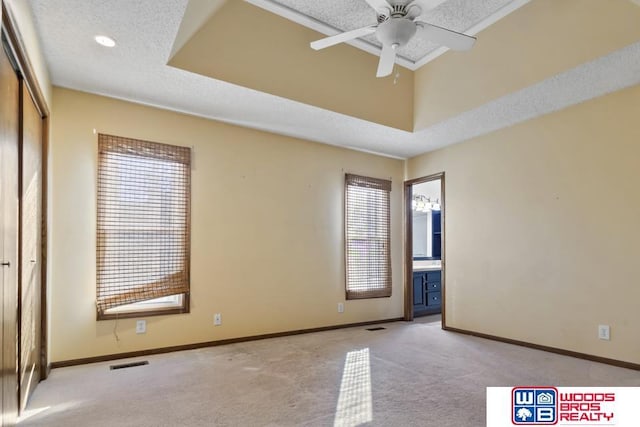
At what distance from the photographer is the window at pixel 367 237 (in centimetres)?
501

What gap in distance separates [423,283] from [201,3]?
15.8ft

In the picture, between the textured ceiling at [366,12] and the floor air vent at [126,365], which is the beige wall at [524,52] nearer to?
the textured ceiling at [366,12]

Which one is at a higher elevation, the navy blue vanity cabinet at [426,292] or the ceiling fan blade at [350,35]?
the ceiling fan blade at [350,35]

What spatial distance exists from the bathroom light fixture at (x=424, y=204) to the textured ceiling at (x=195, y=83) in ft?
7.74

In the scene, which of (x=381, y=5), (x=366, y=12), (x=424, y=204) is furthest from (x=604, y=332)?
(x=424, y=204)

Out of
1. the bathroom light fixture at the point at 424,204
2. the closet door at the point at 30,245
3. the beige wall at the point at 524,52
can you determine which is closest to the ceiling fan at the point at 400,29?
the beige wall at the point at 524,52

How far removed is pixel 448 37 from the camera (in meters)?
2.55

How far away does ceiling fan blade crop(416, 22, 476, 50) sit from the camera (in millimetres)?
2465

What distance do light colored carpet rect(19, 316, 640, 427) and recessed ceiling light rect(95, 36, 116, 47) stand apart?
8.19ft

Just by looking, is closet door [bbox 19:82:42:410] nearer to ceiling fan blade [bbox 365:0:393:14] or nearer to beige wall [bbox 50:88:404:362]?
beige wall [bbox 50:88:404:362]

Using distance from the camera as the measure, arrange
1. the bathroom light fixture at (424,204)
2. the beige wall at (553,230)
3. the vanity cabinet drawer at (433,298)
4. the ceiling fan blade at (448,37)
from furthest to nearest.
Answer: the bathroom light fixture at (424,204), the vanity cabinet drawer at (433,298), the beige wall at (553,230), the ceiling fan blade at (448,37)

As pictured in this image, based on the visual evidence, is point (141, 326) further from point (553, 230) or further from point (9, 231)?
point (553, 230)

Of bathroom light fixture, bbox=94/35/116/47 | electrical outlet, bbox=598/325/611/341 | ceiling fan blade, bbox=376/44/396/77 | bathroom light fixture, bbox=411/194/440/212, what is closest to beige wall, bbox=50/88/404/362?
bathroom light fixture, bbox=94/35/116/47

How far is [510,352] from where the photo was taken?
3.64 meters
